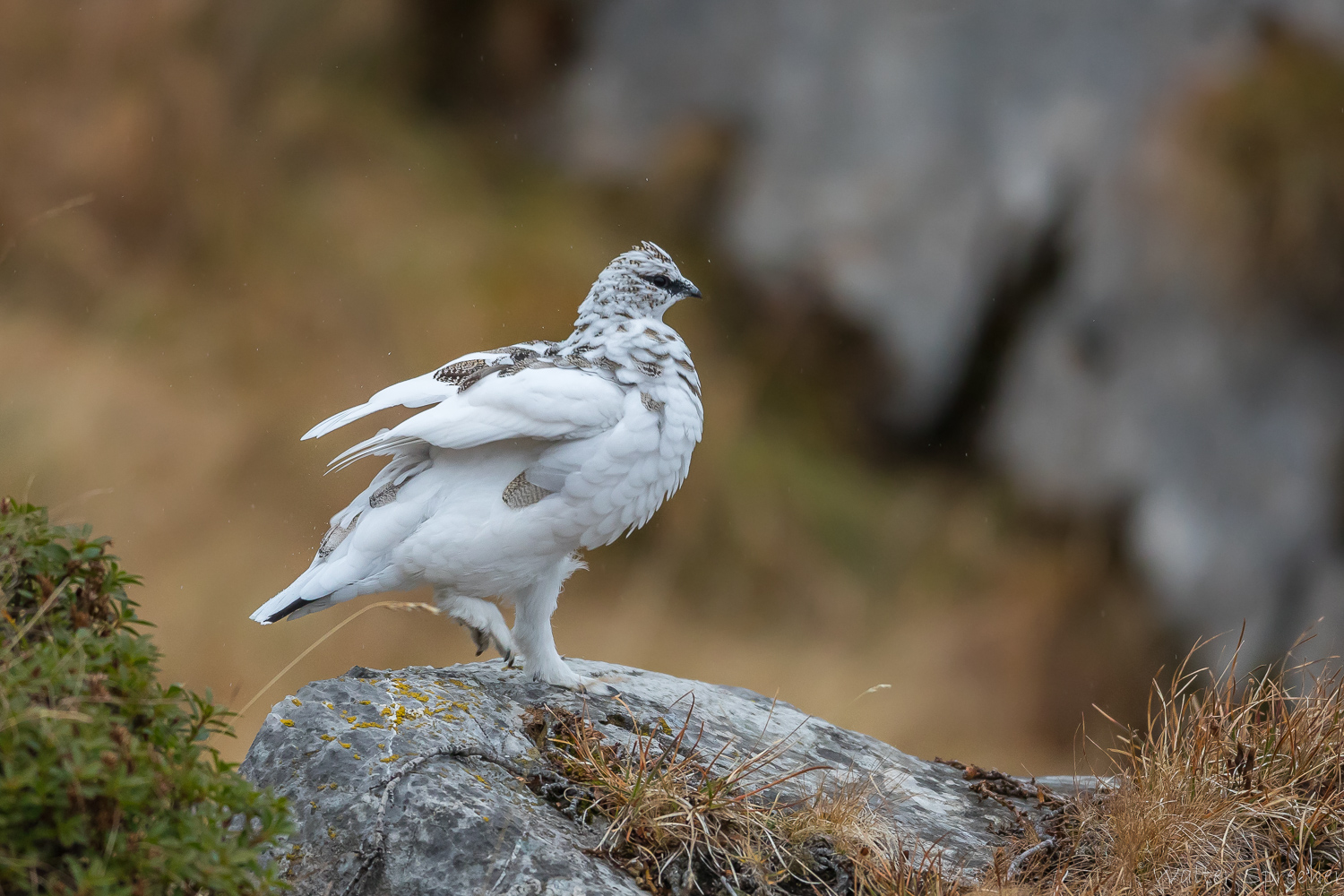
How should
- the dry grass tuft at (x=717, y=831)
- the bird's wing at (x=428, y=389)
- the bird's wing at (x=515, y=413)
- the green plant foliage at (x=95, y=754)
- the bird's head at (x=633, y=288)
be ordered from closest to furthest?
1. the green plant foliage at (x=95, y=754)
2. the dry grass tuft at (x=717, y=831)
3. the bird's wing at (x=515, y=413)
4. the bird's wing at (x=428, y=389)
5. the bird's head at (x=633, y=288)

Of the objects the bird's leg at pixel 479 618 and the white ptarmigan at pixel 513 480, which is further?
the bird's leg at pixel 479 618

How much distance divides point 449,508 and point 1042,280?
22.9 ft

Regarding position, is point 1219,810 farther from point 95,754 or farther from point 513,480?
point 95,754

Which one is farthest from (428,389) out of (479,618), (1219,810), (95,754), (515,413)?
(1219,810)

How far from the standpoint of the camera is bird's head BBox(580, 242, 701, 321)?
3.12 m

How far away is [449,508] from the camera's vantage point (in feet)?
9.05

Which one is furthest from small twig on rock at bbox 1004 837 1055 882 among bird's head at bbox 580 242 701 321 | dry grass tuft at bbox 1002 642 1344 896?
bird's head at bbox 580 242 701 321

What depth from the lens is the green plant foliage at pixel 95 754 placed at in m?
1.38

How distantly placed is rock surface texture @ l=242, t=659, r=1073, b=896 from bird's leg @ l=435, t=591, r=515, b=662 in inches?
3.7

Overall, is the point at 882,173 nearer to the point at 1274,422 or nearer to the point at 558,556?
the point at 1274,422

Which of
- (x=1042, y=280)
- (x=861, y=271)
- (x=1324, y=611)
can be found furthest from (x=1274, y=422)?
(x=861, y=271)

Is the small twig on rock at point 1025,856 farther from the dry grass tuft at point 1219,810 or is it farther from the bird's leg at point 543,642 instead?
the bird's leg at point 543,642

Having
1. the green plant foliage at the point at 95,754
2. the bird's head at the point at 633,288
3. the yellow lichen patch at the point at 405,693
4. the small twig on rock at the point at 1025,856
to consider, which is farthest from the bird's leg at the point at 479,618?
the small twig on rock at the point at 1025,856

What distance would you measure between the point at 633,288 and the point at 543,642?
1059 millimetres
